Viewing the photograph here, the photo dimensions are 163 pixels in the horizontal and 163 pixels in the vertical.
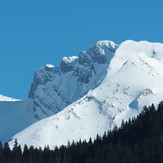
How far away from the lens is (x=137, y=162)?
199375 mm

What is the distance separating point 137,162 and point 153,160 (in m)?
3.79

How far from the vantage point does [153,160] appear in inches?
7795
